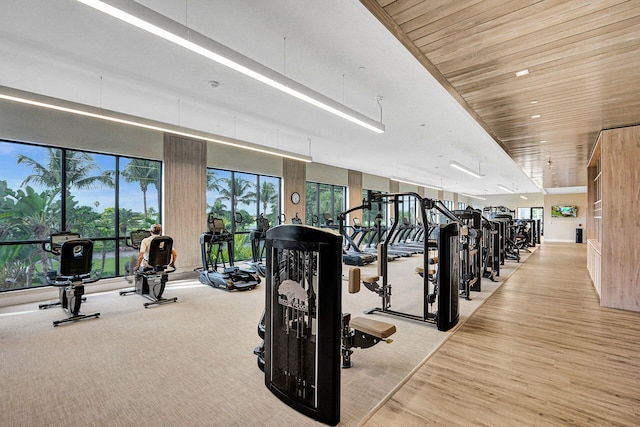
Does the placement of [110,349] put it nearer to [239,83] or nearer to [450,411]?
[450,411]

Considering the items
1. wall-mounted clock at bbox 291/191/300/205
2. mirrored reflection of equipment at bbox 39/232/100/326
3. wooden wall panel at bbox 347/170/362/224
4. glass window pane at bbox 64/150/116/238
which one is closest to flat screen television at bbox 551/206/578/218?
wooden wall panel at bbox 347/170/362/224

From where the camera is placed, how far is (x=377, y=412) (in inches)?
86.3

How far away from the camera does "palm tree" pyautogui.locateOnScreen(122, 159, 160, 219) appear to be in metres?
6.46

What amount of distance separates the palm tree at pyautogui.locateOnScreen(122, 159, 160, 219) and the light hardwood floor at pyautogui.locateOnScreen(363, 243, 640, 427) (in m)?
6.41

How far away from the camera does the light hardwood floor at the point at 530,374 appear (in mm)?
2150

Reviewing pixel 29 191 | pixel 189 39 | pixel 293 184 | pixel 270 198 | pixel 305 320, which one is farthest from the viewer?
pixel 293 184

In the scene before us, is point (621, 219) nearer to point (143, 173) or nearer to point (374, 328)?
point (374, 328)

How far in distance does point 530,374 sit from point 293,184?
25.8ft

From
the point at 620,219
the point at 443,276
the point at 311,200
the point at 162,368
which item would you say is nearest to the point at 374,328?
the point at 443,276

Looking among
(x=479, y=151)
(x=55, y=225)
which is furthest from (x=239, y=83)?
(x=479, y=151)

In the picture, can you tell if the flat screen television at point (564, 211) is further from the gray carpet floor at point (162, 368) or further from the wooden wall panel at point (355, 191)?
the gray carpet floor at point (162, 368)

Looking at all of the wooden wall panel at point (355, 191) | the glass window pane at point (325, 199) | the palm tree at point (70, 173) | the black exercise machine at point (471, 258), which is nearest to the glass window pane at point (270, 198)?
the glass window pane at point (325, 199)

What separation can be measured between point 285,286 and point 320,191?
9.14 meters

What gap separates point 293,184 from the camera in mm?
9688
